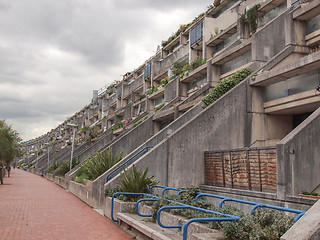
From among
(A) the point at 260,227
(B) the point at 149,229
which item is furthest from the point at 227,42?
(A) the point at 260,227

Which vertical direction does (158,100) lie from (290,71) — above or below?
above

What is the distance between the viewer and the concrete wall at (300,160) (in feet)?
29.2

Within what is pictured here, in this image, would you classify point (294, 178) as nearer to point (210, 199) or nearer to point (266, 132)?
point (210, 199)

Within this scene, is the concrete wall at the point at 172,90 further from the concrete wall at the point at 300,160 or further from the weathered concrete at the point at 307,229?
the weathered concrete at the point at 307,229

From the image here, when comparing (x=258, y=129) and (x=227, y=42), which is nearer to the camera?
(x=258, y=129)

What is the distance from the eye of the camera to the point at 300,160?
9.10 meters

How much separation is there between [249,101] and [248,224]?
10012mm

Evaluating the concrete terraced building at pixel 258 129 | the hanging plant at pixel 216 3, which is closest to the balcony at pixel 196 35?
the hanging plant at pixel 216 3

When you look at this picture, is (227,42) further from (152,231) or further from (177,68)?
(152,231)

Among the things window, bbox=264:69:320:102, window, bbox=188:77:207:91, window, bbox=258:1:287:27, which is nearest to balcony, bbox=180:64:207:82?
window, bbox=188:77:207:91

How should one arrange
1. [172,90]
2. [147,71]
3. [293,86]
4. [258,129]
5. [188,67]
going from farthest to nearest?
[147,71] → [172,90] → [188,67] → [258,129] → [293,86]

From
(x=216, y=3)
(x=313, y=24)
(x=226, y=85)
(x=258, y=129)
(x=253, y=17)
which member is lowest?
(x=258, y=129)

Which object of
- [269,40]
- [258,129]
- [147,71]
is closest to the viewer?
[258,129]

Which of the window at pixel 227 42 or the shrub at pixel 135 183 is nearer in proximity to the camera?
the shrub at pixel 135 183
